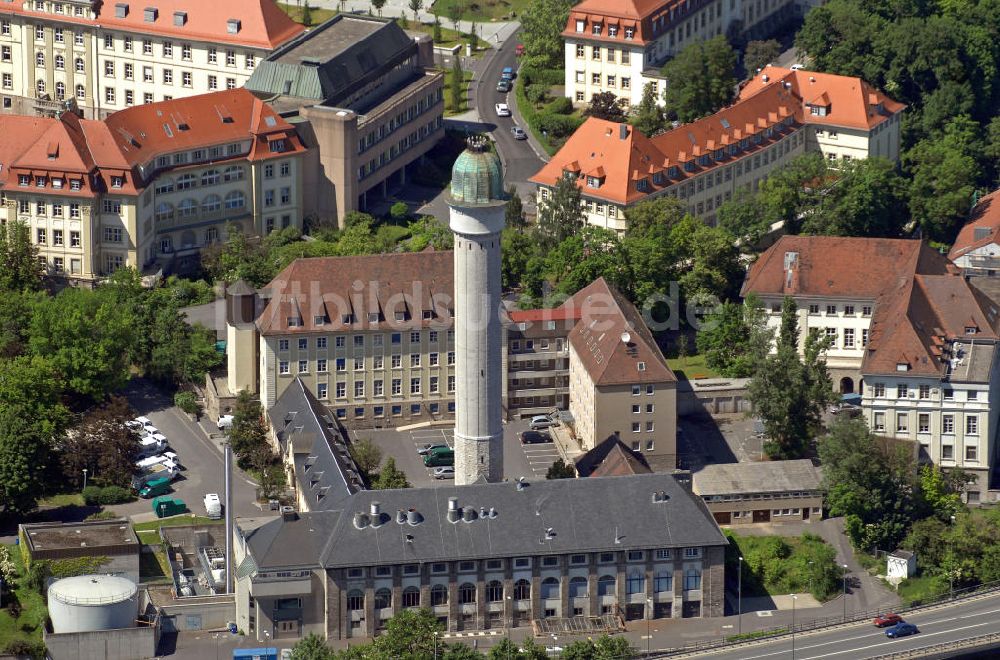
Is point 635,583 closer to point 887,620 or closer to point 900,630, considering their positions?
point 887,620

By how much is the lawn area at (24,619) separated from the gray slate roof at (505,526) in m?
15.3

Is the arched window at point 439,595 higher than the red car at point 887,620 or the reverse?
higher

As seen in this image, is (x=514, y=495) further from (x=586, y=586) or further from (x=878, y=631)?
(x=878, y=631)

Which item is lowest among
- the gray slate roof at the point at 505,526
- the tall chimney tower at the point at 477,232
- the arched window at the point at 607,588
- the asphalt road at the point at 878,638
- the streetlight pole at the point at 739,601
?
the asphalt road at the point at 878,638

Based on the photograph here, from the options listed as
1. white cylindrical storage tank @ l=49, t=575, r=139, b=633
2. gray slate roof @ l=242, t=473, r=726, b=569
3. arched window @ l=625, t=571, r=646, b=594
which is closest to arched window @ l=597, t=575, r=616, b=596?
arched window @ l=625, t=571, r=646, b=594

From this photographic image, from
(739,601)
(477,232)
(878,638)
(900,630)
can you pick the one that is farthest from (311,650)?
(900,630)

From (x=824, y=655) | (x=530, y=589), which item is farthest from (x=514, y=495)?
(x=824, y=655)

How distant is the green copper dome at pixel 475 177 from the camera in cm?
19538

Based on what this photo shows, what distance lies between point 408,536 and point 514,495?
797cm

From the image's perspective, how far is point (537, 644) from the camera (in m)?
190

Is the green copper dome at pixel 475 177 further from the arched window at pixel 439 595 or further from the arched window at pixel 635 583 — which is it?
the arched window at pixel 635 583

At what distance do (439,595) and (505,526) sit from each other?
6.31 metres

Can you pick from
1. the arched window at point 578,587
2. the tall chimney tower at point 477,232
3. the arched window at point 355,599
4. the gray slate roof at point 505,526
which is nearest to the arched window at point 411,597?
the gray slate roof at point 505,526

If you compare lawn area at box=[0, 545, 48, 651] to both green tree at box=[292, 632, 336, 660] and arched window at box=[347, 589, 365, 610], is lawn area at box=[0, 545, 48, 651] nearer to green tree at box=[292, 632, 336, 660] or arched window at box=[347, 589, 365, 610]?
green tree at box=[292, 632, 336, 660]
